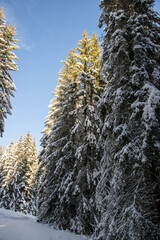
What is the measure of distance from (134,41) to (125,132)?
393 cm

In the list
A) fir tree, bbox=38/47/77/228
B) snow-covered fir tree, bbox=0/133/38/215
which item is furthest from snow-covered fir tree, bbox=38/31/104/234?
snow-covered fir tree, bbox=0/133/38/215

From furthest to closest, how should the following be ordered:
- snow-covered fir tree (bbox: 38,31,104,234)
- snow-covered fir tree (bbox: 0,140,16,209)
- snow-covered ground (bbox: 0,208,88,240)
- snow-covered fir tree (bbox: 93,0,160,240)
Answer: snow-covered fir tree (bbox: 0,140,16,209) → snow-covered fir tree (bbox: 38,31,104,234) → snow-covered ground (bbox: 0,208,88,240) → snow-covered fir tree (bbox: 93,0,160,240)

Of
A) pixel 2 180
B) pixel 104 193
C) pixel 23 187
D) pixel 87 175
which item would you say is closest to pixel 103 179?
pixel 104 193

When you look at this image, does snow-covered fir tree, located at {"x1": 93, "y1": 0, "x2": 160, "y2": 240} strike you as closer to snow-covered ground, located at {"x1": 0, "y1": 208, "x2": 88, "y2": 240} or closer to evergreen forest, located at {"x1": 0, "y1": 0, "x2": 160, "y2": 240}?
evergreen forest, located at {"x1": 0, "y1": 0, "x2": 160, "y2": 240}

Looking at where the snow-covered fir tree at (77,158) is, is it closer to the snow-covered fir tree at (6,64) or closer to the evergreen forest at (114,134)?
the evergreen forest at (114,134)

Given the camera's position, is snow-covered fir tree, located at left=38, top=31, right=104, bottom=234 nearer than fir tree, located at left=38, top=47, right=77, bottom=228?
Yes

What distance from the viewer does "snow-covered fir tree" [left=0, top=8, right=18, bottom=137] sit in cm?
1581

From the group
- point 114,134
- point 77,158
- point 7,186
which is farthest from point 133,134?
point 7,186

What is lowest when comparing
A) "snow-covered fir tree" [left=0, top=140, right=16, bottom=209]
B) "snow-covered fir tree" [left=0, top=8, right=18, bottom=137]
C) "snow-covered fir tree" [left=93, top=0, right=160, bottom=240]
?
"snow-covered fir tree" [left=0, top=140, right=16, bottom=209]

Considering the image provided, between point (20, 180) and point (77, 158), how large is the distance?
21.8 metres

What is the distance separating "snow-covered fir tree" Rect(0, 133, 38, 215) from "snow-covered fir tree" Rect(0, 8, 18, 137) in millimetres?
13966

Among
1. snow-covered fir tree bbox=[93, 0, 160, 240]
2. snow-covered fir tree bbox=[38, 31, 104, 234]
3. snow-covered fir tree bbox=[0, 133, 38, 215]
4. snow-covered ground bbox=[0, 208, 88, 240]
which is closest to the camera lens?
snow-covered fir tree bbox=[93, 0, 160, 240]

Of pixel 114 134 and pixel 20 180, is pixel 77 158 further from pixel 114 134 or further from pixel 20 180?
pixel 20 180

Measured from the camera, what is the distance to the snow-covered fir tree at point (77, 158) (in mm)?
10539
